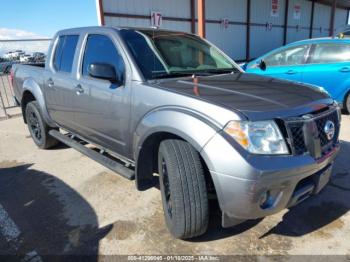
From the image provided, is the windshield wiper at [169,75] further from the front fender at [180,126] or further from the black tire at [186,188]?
the black tire at [186,188]

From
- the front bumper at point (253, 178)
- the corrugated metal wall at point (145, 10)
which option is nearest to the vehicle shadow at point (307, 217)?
the front bumper at point (253, 178)

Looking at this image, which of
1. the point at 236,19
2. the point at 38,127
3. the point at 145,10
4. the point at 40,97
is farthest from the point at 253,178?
the point at 236,19

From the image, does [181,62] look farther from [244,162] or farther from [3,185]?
[3,185]

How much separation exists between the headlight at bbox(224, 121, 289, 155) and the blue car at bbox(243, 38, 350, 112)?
14.3 feet

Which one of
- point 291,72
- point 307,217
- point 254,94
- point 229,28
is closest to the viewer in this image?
point 254,94

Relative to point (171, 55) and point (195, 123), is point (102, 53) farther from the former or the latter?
point (195, 123)

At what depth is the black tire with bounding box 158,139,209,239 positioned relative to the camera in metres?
2.40

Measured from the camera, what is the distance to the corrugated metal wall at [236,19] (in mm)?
11633

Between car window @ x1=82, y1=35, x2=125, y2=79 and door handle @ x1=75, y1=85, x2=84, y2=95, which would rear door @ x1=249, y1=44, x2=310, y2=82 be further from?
door handle @ x1=75, y1=85, x2=84, y2=95

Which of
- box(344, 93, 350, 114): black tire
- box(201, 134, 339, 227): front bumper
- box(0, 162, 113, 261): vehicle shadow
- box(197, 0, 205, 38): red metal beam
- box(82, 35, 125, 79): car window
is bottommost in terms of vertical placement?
box(0, 162, 113, 261): vehicle shadow

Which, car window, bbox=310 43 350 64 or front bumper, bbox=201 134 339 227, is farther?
car window, bbox=310 43 350 64

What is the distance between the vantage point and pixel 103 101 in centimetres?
330

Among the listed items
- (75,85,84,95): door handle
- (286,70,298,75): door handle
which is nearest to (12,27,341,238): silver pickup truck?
(75,85,84,95): door handle

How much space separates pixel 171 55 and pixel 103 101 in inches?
33.9
